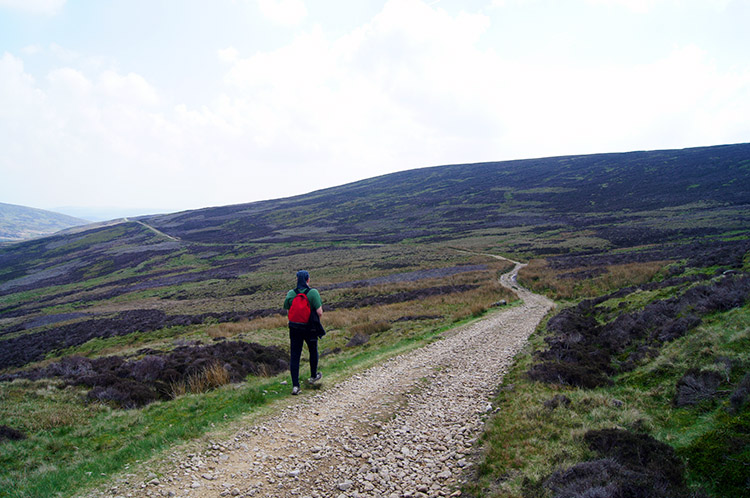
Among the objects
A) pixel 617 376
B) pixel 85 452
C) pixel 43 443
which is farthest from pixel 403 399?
pixel 43 443

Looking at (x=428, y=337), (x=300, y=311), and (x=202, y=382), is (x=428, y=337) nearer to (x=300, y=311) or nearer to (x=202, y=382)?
(x=300, y=311)

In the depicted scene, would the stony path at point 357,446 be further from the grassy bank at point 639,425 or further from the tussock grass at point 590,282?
the tussock grass at point 590,282

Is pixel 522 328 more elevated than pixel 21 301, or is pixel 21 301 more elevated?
pixel 522 328

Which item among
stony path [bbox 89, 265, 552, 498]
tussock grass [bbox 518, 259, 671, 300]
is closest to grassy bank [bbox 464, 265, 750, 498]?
stony path [bbox 89, 265, 552, 498]

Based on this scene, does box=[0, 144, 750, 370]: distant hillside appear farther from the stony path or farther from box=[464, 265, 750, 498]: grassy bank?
the stony path

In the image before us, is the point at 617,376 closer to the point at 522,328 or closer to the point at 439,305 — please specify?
the point at 522,328

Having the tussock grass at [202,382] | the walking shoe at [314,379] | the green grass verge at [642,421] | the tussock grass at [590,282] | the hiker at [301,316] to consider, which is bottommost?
the tussock grass at [590,282]

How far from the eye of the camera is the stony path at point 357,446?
5.30 metres

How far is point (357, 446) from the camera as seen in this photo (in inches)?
254

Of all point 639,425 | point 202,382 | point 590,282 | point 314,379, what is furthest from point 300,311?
point 590,282

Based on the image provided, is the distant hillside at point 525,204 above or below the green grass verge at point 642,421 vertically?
above

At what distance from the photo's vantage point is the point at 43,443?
7023 millimetres

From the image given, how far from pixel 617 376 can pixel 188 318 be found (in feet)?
123

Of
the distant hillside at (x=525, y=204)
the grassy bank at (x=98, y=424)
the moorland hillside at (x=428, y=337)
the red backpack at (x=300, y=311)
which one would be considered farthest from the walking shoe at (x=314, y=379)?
the distant hillside at (x=525, y=204)
